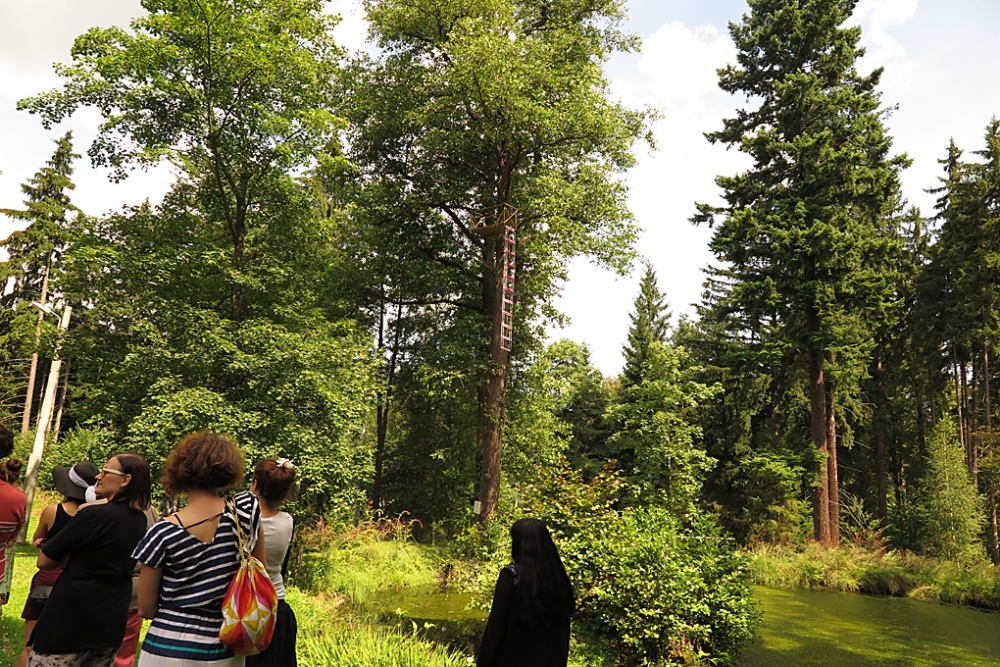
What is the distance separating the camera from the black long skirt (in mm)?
3943

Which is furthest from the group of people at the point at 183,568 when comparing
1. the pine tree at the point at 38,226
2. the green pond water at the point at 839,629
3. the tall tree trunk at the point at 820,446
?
the pine tree at the point at 38,226

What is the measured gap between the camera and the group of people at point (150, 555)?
9.21 ft

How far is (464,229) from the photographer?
2064 cm

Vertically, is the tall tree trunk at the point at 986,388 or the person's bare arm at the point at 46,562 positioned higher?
the tall tree trunk at the point at 986,388

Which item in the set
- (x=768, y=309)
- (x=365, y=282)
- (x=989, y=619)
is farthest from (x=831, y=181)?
(x=365, y=282)

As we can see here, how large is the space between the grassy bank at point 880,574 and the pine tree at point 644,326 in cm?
1553

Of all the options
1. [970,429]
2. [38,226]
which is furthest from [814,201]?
[38,226]

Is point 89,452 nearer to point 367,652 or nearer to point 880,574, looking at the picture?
point 367,652

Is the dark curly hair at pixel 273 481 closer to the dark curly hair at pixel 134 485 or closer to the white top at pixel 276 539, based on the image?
the white top at pixel 276 539

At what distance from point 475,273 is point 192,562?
19.2 m

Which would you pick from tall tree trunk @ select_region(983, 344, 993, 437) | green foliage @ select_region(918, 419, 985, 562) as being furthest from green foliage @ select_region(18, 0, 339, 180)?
tall tree trunk @ select_region(983, 344, 993, 437)

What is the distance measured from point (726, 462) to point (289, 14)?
27418 mm

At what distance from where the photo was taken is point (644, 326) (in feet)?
128

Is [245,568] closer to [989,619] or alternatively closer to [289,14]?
[289,14]
